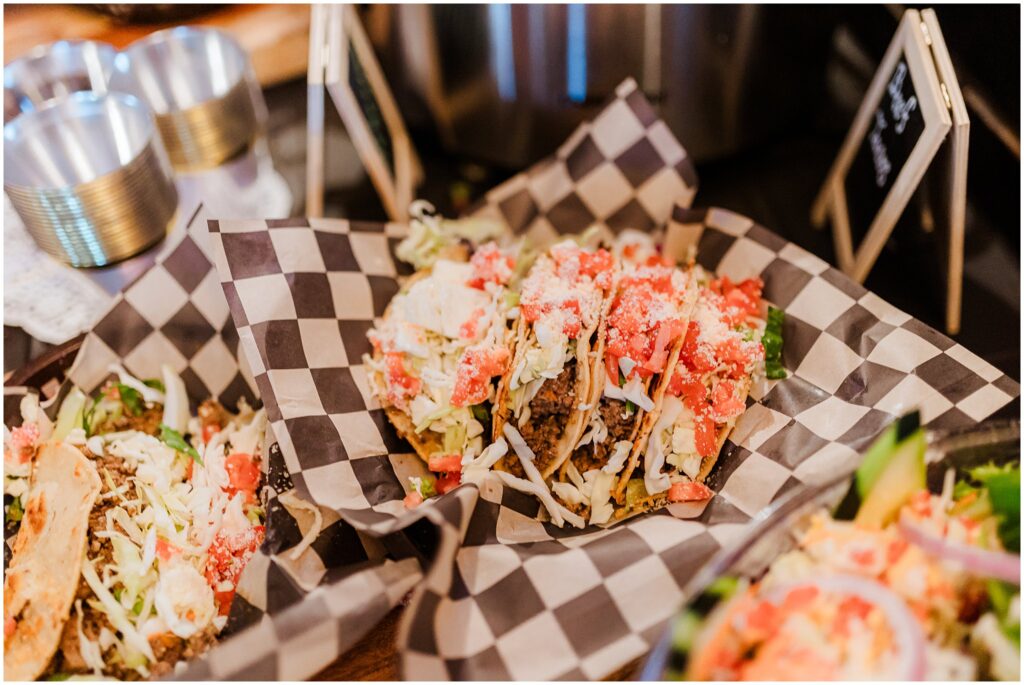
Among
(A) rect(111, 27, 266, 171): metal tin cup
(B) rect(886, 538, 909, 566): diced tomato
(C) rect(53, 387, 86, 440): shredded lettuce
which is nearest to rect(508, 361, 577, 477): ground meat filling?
(B) rect(886, 538, 909, 566): diced tomato

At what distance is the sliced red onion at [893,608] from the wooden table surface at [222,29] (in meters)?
3.53

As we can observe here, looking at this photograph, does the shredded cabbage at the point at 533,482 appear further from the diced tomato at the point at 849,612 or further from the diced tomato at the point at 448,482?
the diced tomato at the point at 849,612

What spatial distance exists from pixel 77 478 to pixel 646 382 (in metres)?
1.62

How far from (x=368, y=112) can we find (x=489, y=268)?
1056mm

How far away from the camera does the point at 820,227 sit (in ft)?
10.3

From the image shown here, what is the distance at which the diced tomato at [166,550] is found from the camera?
6.31 feet

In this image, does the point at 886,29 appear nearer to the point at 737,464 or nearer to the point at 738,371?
the point at 738,371

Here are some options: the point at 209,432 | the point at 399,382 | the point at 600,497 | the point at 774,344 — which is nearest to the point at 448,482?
the point at 399,382

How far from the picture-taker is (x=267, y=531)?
1.87 metres

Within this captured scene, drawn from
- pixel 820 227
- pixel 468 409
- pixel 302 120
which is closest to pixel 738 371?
pixel 468 409

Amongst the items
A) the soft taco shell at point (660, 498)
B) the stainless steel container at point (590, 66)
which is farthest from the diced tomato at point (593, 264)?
the stainless steel container at point (590, 66)

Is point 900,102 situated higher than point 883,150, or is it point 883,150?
point 900,102

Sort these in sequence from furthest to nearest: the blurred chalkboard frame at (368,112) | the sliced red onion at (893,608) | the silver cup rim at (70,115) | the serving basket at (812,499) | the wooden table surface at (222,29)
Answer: the wooden table surface at (222,29)
the blurred chalkboard frame at (368,112)
the silver cup rim at (70,115)
the serving basket at (812,499)
the sliced red onion at (893,608)

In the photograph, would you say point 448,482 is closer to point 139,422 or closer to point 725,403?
point 725,403
